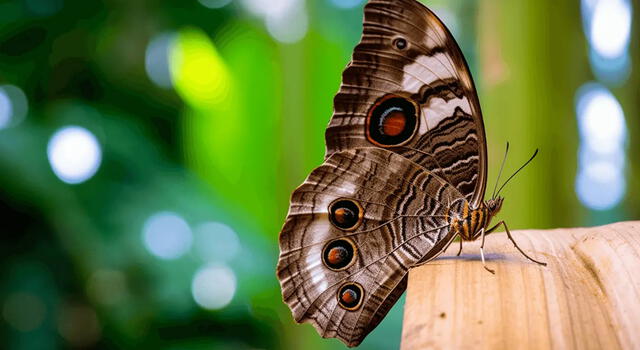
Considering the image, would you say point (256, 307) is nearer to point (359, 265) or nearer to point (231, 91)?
point (231, 91)

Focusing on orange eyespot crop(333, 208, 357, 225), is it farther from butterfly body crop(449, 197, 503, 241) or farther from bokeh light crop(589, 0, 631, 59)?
bokeh light crop(589, 0, 631, 59)

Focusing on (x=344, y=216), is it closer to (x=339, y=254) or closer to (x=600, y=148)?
(x=339, y=254)

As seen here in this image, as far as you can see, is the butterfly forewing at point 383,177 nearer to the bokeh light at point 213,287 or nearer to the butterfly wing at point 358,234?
the butterfly wing at point 358,234

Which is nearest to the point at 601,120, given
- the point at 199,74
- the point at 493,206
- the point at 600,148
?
the point at 600,148

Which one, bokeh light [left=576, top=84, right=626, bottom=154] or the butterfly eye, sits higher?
bokeh light [left=576, top=84, right=626, bottom=154]

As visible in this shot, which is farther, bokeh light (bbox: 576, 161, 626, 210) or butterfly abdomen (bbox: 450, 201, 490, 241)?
bokeh light (bbox: 576, 161, 626, 210)

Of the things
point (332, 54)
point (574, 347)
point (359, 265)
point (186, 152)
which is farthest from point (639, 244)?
point (186, 152)

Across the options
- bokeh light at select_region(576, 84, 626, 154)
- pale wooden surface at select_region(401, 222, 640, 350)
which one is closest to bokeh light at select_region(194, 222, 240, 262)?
bokeh light at select_region(576, 84, 626, 154)
